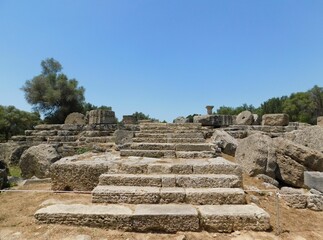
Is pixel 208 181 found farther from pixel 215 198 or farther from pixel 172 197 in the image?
pixel 172 197

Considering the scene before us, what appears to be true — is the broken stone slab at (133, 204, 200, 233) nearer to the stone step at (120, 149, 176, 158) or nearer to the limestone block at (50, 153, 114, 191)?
the limestone block at (50, 153, 114, 191)

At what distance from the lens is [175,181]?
3.96 meters

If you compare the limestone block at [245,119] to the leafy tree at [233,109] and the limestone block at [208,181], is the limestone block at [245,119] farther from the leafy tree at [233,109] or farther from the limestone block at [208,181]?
the leafy tree at [233,109]

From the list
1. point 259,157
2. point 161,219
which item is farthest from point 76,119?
point 161,219

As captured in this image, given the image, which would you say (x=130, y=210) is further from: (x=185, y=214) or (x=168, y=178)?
(x=168, y=178)

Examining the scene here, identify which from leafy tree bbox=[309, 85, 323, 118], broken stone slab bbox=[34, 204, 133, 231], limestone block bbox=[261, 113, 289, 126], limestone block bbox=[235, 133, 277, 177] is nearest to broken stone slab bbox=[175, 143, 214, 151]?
limestone block bbox=[235, 133, 277, 177]

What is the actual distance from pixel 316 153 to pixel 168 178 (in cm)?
334

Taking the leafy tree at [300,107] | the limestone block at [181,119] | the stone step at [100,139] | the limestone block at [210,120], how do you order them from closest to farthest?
the stone step at [100,139]
the limestone block at [210,120]
the limestone block at [181,119]
the leafy tree at [300,107]

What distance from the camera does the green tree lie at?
82.8 ft

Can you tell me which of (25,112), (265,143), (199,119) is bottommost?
(265,143)

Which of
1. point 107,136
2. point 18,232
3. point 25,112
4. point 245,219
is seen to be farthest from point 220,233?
point 25,112

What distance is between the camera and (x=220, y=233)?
2.95 m

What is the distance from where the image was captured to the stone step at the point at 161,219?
2953 mm

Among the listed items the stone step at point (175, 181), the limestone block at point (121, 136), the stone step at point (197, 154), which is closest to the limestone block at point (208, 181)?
the stone step at point (175, 181)
